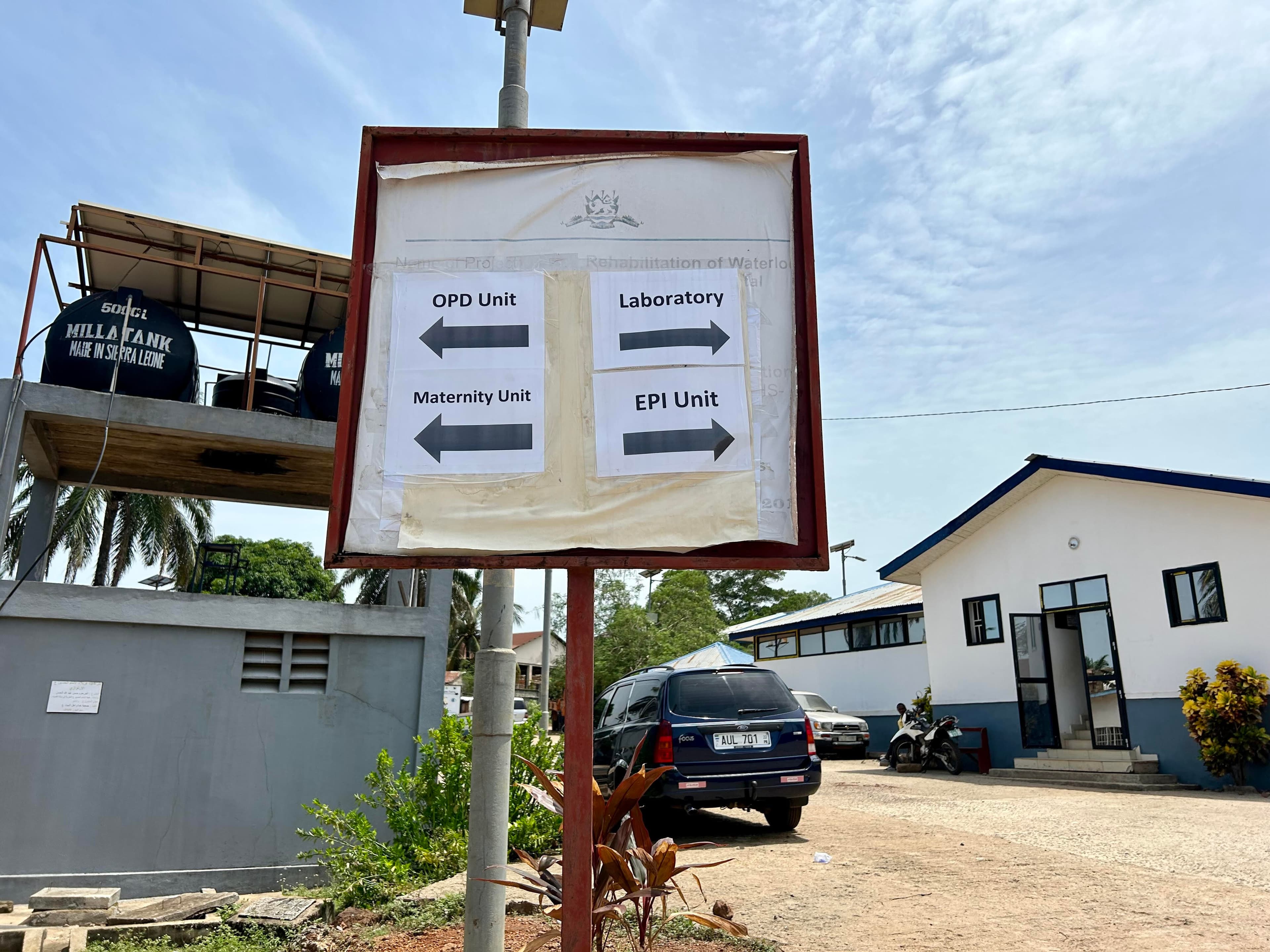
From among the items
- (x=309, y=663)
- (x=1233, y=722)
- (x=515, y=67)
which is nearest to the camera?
(x=515, y=67)

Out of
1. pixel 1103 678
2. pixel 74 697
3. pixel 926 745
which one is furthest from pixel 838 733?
pixel 74 697

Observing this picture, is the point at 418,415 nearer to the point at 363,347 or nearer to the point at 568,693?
the point at 363,347

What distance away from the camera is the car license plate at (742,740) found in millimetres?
8250

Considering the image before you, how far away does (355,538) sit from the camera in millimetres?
3367

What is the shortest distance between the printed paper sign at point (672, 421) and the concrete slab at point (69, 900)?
206 inches

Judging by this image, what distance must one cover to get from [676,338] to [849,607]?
23.4 metres

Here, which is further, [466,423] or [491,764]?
[491,764]

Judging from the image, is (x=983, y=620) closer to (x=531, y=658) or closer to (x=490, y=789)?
(x=490, y=789)

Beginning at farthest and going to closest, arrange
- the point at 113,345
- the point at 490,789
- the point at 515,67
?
1. the point at 113,345
2. the point at 515,67
3. the point at 490,789

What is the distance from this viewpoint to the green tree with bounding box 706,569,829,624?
59.3 meters

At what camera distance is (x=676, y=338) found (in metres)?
3.51

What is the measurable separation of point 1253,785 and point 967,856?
8.05m

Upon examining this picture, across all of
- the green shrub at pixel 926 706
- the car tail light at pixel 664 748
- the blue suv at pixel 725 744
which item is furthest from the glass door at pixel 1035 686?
the car tail light at pixel 664 748

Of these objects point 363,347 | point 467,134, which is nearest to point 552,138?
point 467,134
